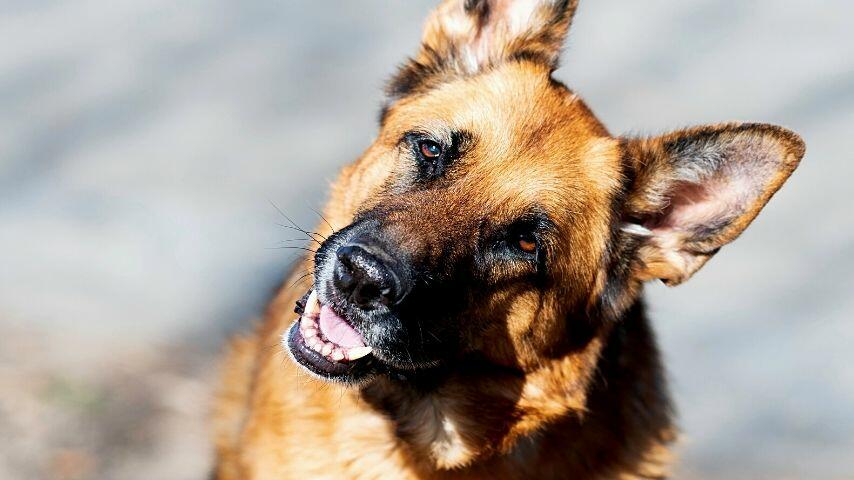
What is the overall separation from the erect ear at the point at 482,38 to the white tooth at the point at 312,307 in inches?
48.3

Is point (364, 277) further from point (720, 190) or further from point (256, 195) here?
point (256, 195)

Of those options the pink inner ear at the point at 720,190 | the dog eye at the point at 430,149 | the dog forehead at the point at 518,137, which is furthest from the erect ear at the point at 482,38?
the pink inner ear at the point at 720,190

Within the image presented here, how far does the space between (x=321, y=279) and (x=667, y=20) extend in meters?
9.61

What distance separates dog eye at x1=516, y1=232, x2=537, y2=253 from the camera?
475cm

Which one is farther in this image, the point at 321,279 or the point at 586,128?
the point at 586,128

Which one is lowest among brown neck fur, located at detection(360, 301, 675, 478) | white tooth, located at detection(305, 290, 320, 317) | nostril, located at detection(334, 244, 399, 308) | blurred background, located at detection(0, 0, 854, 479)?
blurred background, located at detection(0, 0, 854, 479)

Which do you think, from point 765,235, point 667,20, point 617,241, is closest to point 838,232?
point 765,235

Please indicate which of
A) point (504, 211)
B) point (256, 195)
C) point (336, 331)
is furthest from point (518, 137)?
point (256, 195)

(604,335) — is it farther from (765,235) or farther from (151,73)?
(151,73)

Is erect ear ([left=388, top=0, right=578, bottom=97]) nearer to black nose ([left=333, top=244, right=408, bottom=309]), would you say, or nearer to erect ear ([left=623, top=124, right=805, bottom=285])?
erect ear ([left=623, top=124, right=805, bottom=285])

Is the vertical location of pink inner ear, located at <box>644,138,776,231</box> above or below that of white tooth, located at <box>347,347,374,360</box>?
above

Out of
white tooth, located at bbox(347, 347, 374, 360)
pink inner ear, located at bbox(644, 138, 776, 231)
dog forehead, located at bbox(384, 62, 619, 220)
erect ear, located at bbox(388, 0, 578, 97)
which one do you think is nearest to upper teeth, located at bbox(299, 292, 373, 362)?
white tooth, located at bbox(347, 347, 374, 360)

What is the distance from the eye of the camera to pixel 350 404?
5.16 m

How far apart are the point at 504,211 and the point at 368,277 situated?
29.4 inches
